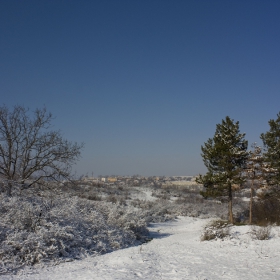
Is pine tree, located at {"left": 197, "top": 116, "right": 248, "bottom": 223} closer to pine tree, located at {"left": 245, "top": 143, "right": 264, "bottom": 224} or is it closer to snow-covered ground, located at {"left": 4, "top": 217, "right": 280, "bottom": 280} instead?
pine tree, located at {"left": 245, "top": 143, "right": 264, "bottom": 224}

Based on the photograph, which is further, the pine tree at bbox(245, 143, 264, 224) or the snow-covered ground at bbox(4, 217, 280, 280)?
the pine tree at bbox(245, 143, 264, 224)

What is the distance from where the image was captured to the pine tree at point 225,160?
2212 cm

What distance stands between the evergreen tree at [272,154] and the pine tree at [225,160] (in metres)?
1.73

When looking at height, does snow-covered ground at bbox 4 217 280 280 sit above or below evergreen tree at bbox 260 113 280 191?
below

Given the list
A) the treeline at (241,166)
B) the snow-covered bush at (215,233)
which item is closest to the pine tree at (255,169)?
the treeline at (241,166)

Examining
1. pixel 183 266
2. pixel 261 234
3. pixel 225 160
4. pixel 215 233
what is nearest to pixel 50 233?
pixel 183 266

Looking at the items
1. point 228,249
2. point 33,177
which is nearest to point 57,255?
point 228,249

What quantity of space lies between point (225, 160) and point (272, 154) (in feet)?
A: 11.8

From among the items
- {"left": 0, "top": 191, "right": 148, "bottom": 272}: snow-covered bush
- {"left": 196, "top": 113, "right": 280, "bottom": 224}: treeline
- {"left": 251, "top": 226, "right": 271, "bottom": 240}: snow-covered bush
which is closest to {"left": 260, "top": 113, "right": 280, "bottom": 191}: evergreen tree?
{"left": 196, "top": 113, "right": 280, "bottom": 224}: treeline

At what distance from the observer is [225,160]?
2239cm

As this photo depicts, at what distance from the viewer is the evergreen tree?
67.1 ft

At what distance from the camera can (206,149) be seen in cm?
2406

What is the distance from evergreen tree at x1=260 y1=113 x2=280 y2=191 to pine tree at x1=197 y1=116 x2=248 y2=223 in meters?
1.73

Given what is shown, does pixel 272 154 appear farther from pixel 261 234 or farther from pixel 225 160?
pixel 261 234
